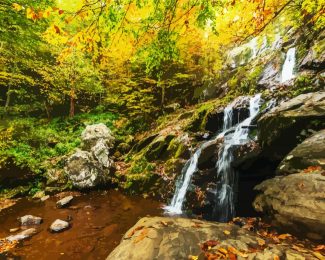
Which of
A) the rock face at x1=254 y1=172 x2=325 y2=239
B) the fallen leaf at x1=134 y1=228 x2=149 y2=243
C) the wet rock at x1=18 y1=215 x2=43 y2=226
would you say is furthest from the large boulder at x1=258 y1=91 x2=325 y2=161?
the wet rock at x1=18 y1=215 x2=43 y2=226

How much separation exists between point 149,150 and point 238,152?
4.32 m

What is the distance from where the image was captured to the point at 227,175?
24.7 feet

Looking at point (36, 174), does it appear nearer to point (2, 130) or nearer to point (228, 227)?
point (2, 130)

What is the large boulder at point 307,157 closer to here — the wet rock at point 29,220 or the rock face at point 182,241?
the rock face at point 182,241

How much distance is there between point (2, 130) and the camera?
39.2ft

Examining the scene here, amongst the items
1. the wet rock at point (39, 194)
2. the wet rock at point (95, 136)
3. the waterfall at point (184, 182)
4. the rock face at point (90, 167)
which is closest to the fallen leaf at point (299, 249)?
the waterfall at point (184, 182)

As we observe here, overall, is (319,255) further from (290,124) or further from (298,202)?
(290,124)

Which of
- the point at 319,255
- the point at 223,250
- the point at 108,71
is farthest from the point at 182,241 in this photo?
the point at 108,71

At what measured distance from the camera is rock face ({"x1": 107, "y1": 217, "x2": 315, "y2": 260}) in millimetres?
3826

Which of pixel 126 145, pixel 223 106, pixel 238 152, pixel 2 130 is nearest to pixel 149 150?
pixel 126 145

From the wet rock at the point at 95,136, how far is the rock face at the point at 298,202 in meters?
8.25

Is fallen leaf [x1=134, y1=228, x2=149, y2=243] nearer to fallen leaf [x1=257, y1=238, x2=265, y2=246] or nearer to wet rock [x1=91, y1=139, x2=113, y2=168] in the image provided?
fallen leaf [x1=257, y1=238, x2=265, y2=246]

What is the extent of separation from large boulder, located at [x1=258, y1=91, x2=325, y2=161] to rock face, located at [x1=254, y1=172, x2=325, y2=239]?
132 centimetres

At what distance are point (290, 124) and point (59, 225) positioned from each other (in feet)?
20.1
